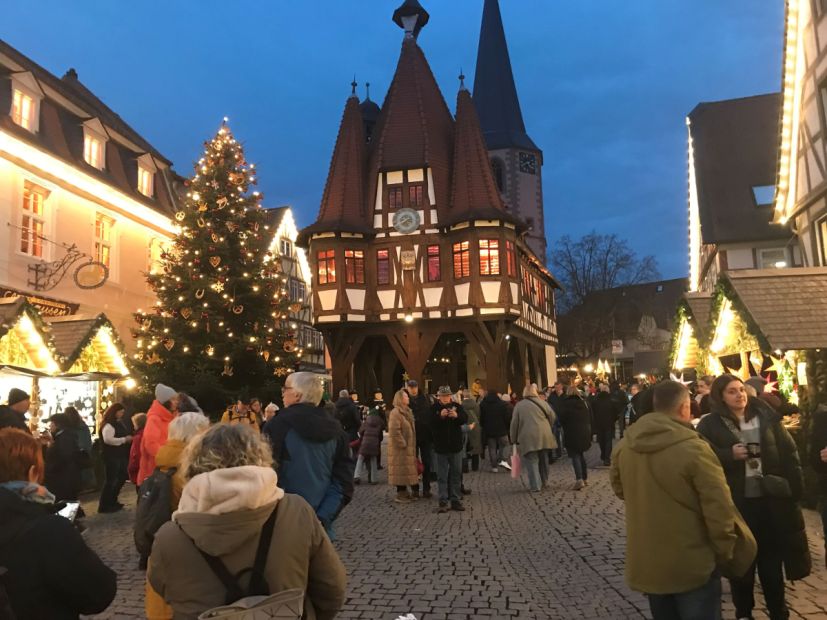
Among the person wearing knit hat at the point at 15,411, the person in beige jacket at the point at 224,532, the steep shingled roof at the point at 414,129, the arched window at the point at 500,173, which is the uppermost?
the arched window at the point at 500,173

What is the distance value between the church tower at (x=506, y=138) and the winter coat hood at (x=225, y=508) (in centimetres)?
4762

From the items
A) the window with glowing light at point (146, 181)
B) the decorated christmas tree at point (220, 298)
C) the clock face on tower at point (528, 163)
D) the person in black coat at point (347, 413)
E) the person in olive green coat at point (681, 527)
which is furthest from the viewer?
the clock face on tower at point (528, 163)

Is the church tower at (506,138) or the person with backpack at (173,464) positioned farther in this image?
the church tower at (506,138)

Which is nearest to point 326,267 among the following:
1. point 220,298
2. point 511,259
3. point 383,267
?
point 383,267

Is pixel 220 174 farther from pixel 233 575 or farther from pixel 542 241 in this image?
pixel 542 241

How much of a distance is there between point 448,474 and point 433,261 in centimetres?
1683

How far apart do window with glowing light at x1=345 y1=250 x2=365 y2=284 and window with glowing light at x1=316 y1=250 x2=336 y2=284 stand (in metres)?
0.50

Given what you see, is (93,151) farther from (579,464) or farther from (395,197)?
(579,464)

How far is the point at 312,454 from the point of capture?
442cm

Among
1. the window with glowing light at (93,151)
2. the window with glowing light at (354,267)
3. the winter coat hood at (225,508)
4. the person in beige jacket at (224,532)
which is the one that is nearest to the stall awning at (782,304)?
the person in beige jacket at (224,532)

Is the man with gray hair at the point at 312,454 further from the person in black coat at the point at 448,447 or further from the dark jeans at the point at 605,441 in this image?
the dark jeans at the point at 605,441

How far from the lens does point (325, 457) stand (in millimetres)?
4438

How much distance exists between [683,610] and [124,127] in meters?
30.3

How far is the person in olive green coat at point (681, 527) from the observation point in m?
3.23
